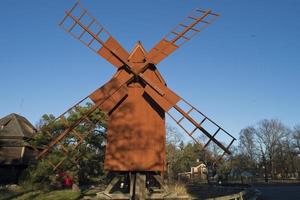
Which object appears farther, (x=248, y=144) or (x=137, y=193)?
(x=248, y=144)

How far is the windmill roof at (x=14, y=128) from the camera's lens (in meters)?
34.2

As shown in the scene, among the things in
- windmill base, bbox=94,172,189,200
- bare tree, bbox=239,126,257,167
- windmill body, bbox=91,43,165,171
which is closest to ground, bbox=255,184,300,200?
windmill base, bbox=94,172,189,200

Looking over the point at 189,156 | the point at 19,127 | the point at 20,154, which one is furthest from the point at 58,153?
the point at 189,156

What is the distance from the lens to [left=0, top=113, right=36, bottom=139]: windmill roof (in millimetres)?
34250

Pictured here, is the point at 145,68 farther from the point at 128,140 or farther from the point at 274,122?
the point at 274,122

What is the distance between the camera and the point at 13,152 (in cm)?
3300

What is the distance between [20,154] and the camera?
3288 centimetres

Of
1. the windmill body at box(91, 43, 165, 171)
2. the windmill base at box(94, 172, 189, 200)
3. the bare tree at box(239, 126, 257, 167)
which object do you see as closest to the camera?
the windmill base at box(94, 172, 189, 200)

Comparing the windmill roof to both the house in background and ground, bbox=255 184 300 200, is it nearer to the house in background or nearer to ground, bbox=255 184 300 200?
the house in background

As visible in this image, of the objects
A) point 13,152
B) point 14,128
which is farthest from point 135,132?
point 14,128

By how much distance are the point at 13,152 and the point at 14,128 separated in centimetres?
325

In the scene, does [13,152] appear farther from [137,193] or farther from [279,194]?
[279,194]

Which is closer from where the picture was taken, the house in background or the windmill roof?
the house in background

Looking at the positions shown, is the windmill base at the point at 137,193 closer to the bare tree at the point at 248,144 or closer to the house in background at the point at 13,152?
the house in background at the point at 13,152
